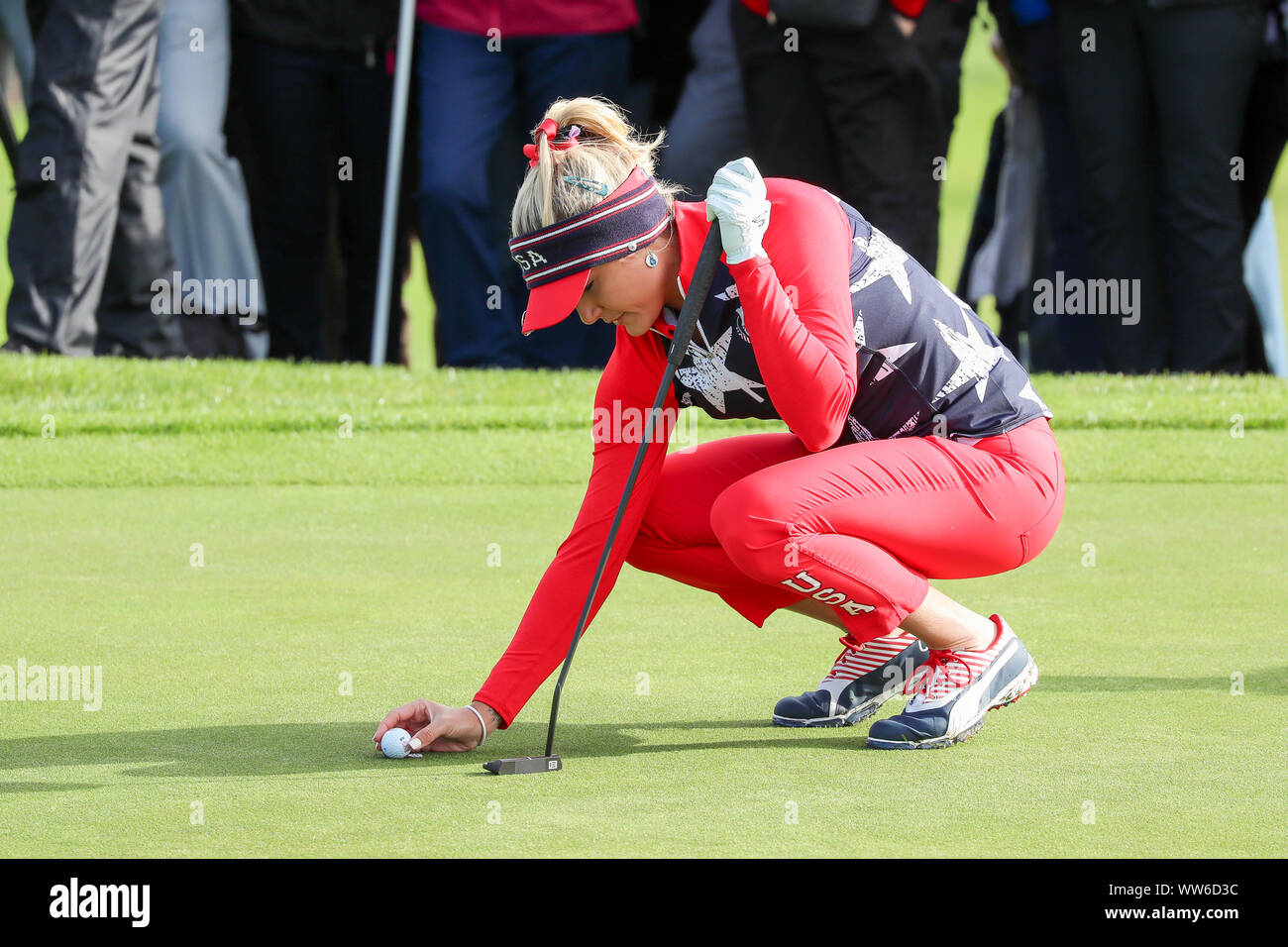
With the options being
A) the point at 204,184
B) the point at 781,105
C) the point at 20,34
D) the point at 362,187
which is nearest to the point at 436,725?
the point at 781,105

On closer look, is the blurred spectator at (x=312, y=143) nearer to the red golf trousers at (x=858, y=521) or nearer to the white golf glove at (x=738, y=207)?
the red golf trousers at (x=858, y=521)

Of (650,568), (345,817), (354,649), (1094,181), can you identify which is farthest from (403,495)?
(1094,181)

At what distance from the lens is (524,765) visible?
9.68 feet

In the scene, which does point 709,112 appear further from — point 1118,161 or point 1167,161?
point 1167,161

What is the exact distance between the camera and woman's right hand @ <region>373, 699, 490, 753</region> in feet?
10.1

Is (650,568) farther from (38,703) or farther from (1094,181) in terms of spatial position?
(1094,181)

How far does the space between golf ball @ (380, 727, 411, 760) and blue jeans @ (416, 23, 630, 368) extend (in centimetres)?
478

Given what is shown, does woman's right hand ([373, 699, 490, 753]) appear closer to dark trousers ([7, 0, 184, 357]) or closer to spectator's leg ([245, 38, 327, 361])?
dark trousers ([7, 0, 184, 357])

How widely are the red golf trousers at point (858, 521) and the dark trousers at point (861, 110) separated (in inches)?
164

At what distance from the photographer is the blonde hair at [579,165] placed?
2984 mm

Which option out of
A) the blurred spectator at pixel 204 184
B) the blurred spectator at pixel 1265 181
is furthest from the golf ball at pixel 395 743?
the blurred spectator at pixel 1265 181

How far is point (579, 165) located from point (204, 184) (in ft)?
17.6
